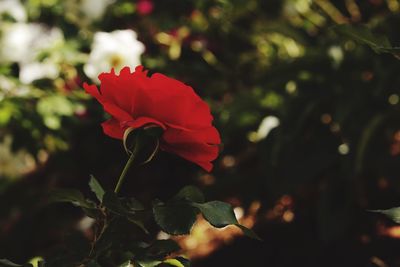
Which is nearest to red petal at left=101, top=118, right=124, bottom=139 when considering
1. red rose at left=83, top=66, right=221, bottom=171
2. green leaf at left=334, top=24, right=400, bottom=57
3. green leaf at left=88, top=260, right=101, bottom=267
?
red rose at left=83, top=66, right=221, bottom=171

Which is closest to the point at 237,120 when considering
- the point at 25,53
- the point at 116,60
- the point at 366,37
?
the point at 116,60

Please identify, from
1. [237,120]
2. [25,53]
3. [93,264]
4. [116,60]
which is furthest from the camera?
[237,120]

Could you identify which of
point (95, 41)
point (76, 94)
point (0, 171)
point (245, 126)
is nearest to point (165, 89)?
point (76, 94)

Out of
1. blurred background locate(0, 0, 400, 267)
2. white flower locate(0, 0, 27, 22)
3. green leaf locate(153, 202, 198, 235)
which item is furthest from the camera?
white flower locate(0, 0, 27, 22)

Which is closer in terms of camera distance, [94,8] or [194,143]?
[194,143]

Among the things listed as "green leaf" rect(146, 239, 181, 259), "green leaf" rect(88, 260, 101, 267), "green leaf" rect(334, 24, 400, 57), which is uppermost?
"green leaf" rect(334, 24, 400, 57)

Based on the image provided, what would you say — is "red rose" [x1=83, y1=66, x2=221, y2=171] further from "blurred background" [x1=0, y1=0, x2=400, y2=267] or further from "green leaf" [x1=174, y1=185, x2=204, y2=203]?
"blurred background" [x1=0, y1=0, x2=400, y2=267]

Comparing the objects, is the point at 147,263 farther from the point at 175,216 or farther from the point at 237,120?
the point at 237,120
